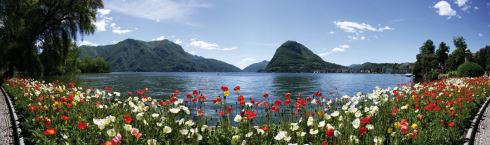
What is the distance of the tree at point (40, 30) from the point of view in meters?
26.2

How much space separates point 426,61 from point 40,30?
94.7 m

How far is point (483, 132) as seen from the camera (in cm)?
1039

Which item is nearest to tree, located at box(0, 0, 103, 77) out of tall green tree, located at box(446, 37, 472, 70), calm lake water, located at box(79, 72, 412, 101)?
calm lake water, located at box(79, 72, 412, 101)

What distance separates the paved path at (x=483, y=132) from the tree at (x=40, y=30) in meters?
26.2

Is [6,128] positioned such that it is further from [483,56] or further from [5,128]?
[483,56]

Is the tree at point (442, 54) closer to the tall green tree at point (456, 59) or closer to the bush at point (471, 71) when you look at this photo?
the tall green tree at point (456, 59)

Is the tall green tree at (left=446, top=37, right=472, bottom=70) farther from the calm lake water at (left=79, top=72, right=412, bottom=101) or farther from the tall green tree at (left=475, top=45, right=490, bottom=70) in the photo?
the calm lake water at (left=79, top=72, right=412, bottom=101)

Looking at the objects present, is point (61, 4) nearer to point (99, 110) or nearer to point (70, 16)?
point (70, 16)

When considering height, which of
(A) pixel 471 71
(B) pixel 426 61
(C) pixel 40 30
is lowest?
(A) pixel 471 71

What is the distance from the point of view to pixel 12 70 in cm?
2873

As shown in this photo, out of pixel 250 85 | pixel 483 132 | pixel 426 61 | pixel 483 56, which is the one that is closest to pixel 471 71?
pixel 250 85

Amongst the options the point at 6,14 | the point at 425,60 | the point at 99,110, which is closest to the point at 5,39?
the point at 6,14

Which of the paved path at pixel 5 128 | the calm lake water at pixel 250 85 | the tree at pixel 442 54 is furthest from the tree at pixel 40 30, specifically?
the tree at pixel 442 54

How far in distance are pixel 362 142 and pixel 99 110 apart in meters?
6.61
